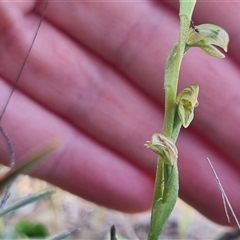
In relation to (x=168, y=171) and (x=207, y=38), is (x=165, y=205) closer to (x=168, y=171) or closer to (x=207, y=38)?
(x=168, y=171)

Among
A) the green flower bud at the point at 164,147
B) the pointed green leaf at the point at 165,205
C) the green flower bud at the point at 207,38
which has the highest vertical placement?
the green flower bud at the point at 207,38

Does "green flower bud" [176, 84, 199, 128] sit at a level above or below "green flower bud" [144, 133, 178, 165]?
above

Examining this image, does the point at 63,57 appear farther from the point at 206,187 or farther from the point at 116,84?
the point at 206,187

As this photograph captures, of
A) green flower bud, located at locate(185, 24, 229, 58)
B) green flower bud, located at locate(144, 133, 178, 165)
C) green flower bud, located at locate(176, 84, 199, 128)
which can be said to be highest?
green flower bud, located at locate(185, 24, 229, 58)

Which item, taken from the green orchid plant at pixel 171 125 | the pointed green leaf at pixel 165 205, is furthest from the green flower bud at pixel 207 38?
the pointed green leaf at pixel 165 205

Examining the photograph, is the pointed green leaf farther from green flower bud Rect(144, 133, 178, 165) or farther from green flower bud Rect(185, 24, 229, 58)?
green flower bud Rect(185, 24, 229, 58)

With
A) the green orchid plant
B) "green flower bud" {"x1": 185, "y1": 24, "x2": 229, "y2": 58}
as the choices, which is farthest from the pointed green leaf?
"green flower bud" {"x1": 185, "y1": 24, "x2": 229, "y2": 58}

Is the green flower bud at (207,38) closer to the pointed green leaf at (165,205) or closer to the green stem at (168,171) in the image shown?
the green stem at (168,171)

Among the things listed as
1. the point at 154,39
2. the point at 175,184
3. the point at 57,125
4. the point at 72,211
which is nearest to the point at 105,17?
the point at 154,39
